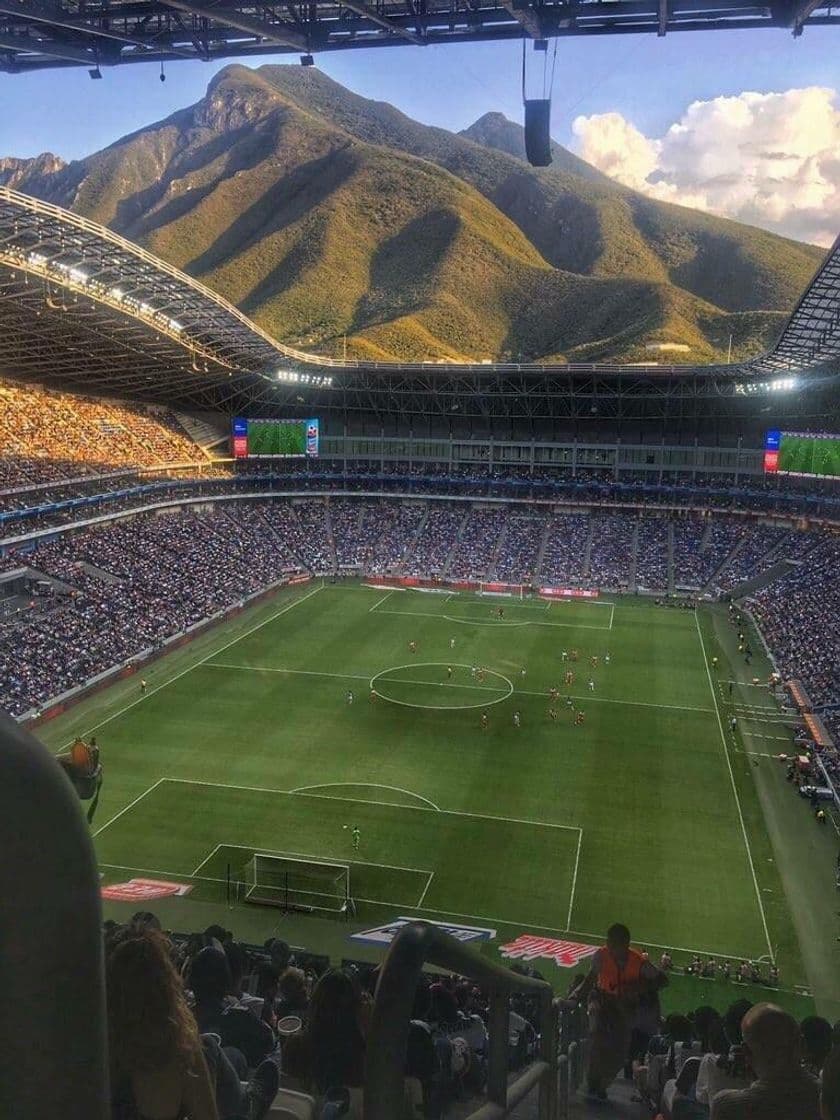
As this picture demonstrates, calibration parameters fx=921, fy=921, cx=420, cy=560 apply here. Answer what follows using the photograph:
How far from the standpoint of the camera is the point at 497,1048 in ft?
10.6

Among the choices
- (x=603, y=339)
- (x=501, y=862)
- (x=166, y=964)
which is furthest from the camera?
(x=603, y=339)

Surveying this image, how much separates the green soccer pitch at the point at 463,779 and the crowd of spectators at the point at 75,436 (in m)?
18.6

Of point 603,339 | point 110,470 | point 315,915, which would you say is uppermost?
point 603,339

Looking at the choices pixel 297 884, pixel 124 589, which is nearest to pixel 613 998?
pixel 297 884

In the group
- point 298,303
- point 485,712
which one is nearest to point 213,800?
point 485,712

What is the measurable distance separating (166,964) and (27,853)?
1.38 m

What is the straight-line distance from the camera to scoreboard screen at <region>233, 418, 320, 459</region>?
252 ft

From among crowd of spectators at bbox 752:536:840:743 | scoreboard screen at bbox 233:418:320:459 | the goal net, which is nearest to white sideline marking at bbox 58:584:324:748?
the goal net

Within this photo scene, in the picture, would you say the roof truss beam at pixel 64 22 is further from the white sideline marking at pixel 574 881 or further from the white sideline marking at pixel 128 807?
the white sideline marking at pixel 128 807

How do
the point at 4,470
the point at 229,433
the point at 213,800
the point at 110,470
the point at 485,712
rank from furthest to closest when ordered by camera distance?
→ the point at 229,433 < the point at 110,470 < the point at 4,470 < the point at 485,712 < the point at 213,800

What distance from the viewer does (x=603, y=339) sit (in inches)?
5659

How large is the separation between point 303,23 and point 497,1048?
35.2 ft

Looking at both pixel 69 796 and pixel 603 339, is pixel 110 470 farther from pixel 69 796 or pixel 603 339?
pixel 603 339

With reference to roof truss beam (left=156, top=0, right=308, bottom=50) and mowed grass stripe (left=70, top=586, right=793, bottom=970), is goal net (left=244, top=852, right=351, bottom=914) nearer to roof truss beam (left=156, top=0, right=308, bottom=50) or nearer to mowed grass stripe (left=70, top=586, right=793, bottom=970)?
mowed grass stripe (left=70, top=586, right=793, bottom=970)
